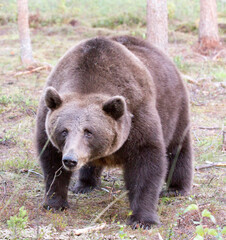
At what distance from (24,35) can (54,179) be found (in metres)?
8.68

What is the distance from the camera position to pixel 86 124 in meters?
4.34

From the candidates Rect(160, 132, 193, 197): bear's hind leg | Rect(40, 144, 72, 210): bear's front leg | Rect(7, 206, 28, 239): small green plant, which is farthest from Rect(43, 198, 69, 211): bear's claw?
Rect(160, 132, 193, 197): bear's hind leg

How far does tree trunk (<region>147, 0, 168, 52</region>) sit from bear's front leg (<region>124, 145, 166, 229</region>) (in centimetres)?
675

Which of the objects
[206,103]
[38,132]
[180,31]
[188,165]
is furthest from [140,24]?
[38,132]

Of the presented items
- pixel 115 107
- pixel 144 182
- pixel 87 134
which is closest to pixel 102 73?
pixel 115 107

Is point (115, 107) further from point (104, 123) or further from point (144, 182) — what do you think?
point (144, 182)

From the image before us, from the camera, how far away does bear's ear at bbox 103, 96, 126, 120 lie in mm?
4383

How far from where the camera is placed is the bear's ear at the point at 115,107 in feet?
14.4

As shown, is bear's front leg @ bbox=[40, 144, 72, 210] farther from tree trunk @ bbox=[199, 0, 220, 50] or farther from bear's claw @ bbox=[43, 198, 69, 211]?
tree trunk @ bbox=[199, 0, 220, 50]

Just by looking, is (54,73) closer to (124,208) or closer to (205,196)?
(124,208)

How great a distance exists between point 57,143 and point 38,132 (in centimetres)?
66

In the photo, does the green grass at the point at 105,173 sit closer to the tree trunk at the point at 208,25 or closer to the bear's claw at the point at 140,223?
the bear's claw at the point at 140,223

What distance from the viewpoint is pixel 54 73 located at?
5.30 metres

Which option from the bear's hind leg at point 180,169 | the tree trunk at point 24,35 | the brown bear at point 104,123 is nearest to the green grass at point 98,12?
the tree trunk at point 24,35
